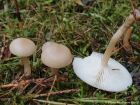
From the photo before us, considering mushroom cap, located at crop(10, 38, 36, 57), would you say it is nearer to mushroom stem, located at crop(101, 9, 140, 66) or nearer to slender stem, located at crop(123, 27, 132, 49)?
mushroom stem, located at crop(101, 9, 140, 66)

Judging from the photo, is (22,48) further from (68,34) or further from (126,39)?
(126,39)

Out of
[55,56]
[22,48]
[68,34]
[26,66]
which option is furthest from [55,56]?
[68,34]

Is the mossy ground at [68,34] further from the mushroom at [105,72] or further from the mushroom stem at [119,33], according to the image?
the mushroom stem at [119,33]

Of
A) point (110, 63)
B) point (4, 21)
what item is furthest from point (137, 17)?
point (4, 21)

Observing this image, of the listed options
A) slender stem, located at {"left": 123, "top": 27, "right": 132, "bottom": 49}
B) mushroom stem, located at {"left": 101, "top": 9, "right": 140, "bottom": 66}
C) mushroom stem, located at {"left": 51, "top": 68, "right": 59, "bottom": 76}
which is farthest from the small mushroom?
mushroom stem, located at {"left": 51, "top": 68, "right": 59, "bottom": 76}

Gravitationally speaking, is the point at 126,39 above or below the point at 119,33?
below

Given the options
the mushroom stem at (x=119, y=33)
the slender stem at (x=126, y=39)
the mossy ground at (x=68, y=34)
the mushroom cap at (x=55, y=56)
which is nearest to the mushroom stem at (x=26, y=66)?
the mossy ground at (x=68, y=34)

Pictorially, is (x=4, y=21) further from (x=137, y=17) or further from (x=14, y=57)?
(x=137, y=17)
